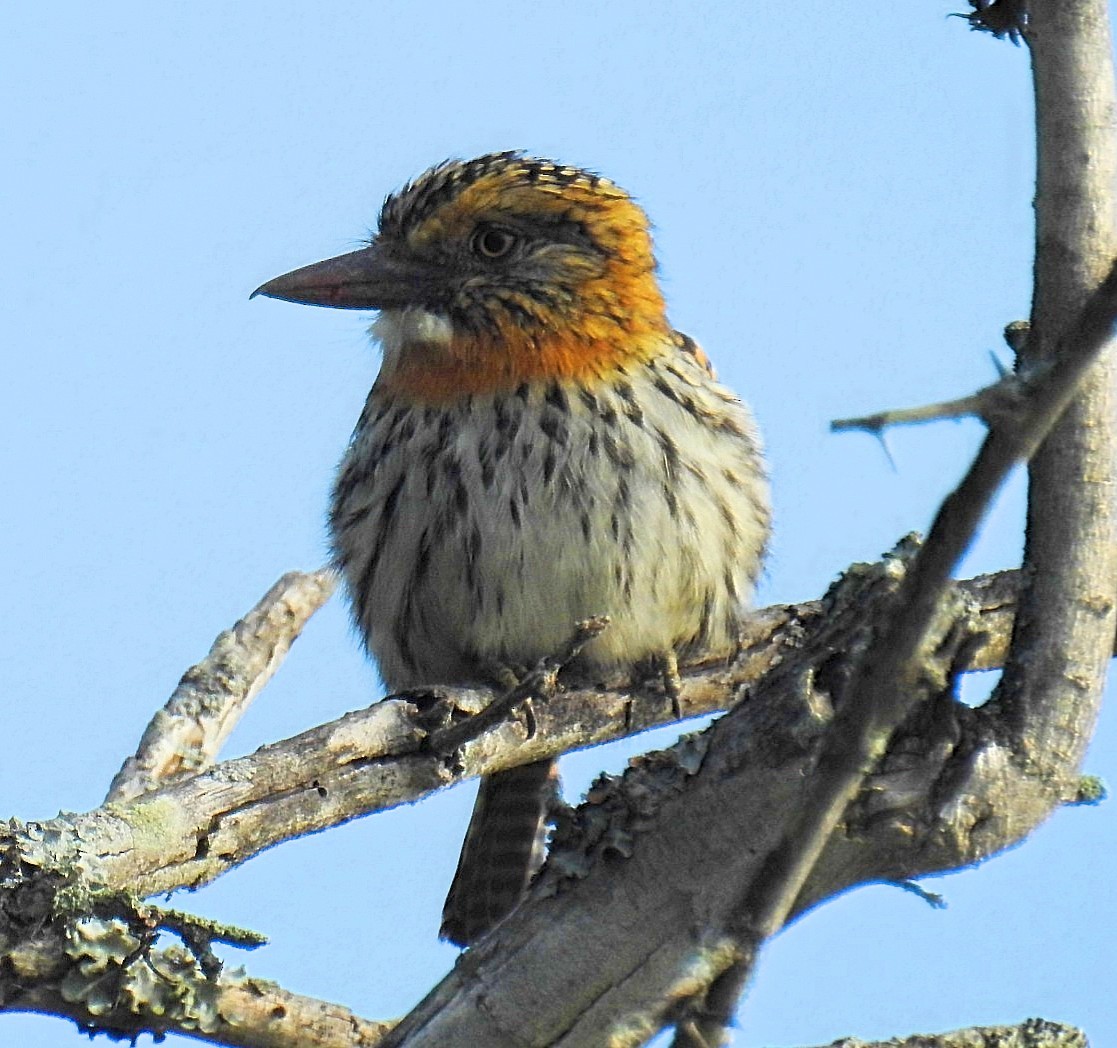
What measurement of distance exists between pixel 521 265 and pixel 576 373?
18.7 inches

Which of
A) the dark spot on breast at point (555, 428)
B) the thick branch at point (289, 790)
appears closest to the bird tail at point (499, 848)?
the thick branch at point (289, 790)

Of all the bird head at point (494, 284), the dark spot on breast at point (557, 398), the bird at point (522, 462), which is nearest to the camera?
the bird at point (522, 462)

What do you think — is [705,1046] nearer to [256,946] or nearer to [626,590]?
[256,946]

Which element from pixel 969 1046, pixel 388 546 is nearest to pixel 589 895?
pixel 969 1046

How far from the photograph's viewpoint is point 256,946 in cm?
383

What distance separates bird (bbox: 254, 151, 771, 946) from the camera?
207 inches

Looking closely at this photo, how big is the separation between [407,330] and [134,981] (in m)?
2.49

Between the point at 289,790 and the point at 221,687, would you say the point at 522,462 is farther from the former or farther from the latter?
the point at 289,790

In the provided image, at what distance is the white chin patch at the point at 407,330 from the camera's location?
18.4 ft

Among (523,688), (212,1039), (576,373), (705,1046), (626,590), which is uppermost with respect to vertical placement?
(576,373)

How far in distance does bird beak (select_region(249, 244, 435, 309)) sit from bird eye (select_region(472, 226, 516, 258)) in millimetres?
193

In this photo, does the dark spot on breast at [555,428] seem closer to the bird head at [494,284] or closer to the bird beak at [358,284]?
the bird head at [494,284]

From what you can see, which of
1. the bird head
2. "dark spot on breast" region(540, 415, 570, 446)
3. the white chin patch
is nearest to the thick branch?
"dark spot on breast" region(540, 415, 570, 446)

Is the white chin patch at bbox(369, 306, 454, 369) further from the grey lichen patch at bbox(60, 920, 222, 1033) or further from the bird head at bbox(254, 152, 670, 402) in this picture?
the grey lichen patch at bbox(60, 920, 222, 1033)
